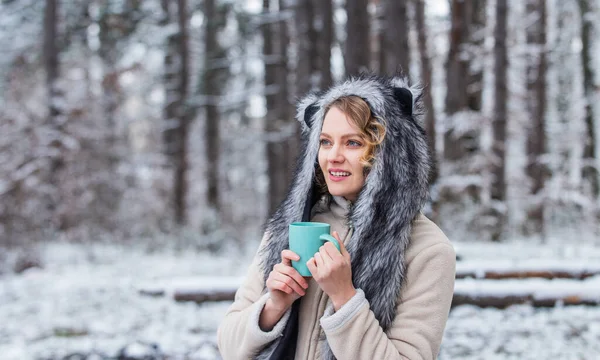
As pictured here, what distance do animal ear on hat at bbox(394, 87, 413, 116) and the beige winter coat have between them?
0.38m

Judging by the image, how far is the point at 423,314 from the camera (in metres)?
1.72

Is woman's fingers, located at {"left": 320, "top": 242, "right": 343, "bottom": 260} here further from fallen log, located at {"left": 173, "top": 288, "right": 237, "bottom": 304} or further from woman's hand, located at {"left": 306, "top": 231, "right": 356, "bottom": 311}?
fallen log, located at {"left": 173, "top": 288, "right": 237, "bottom": 304}

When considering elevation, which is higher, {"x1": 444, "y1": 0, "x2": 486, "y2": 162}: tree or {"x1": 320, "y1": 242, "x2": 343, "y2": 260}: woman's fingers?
{"x1": 444, "y1": 0, "x2": 486, "y2": 162}: tree

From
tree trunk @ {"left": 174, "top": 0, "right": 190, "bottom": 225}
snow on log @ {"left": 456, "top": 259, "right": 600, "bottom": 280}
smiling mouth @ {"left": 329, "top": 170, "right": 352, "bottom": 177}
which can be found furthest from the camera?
tree trunk @ {"left": 174, "top": 0, "right": 190, "bottom": 225}

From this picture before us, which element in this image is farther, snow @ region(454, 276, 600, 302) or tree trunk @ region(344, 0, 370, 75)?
tree trunk @ region(344, 0, 370, 75)

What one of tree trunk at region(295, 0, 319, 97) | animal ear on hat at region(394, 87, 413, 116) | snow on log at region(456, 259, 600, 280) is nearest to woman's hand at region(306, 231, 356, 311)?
animal ear on hat at region(394, 87, 413, 116)

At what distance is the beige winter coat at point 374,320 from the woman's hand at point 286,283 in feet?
0.29

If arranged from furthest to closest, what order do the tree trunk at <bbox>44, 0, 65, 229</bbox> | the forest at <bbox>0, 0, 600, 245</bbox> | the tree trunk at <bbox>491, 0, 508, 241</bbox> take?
the tree trunk at <bbox>491, 0, 508, 241</bbox>, the tree trunk at <bbox>44, 0, 65, 229</bbox>, the forest at <bbox>0, 0, 600, 245</bbox>

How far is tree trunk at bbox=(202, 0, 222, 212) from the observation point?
15523 millimetres

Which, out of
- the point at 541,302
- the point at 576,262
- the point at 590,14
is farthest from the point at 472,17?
the point at 541,302

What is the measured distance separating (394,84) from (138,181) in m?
15.3

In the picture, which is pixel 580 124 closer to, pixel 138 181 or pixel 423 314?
pixel 138 181

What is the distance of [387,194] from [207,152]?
568 inches

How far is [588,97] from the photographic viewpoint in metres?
18.5
